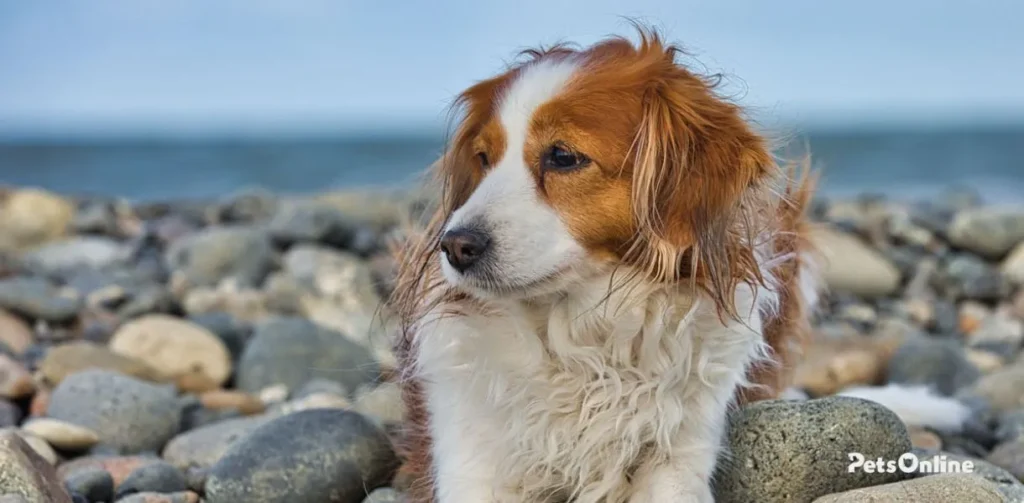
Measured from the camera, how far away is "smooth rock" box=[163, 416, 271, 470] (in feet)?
14.0

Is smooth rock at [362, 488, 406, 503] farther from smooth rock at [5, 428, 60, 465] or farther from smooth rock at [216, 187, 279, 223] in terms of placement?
smooth rock at [216, 187, 279, 223]

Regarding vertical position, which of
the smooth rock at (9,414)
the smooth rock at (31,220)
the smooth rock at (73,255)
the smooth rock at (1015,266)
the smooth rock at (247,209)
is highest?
the smooth rock at (9,414)

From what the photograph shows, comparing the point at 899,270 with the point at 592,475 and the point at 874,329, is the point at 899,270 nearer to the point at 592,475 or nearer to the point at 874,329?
the point at 874,329

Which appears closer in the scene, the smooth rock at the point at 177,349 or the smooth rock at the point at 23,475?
the smooth rock at the point at 23,475

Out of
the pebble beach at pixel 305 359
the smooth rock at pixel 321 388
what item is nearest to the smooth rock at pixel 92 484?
the pebble beach at pixel 305 359

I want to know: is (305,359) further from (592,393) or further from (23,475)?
(592,393)

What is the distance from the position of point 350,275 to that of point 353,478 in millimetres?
4519

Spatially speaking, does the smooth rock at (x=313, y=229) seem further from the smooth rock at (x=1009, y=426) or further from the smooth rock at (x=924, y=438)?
the smooth rock at (x=924, y=438)

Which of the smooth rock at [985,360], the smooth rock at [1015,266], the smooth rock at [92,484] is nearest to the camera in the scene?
the smooth rock at [92,484]

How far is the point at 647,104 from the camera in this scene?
303cm

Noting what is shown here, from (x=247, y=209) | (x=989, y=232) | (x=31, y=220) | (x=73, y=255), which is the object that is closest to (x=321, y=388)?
(x=73, y=255)

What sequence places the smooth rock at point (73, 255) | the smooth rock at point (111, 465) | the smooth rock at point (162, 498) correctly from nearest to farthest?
the smooth rock at point (162, 498) < the smooth rock at point (111, 465) < the smooth rock at point (73, 255)

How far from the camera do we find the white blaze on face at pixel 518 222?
285cm

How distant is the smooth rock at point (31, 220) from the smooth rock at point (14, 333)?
334 centimetres
